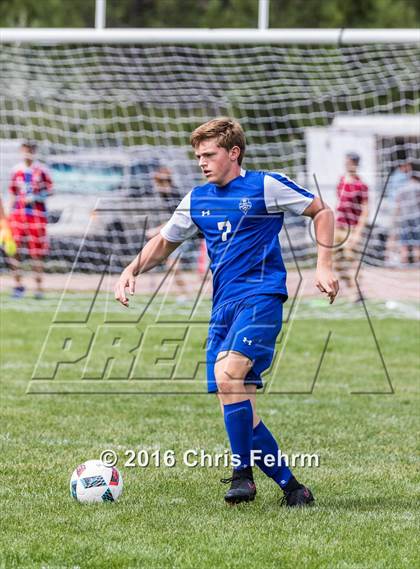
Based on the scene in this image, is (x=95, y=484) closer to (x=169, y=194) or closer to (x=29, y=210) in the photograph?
(x=29, y=210)

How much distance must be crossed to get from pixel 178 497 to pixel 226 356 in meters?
0.79

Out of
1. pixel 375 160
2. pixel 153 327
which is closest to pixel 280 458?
pixel 153 327

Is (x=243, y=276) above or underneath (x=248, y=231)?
underneath

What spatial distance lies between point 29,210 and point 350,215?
4.61 metres

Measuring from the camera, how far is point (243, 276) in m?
5.39

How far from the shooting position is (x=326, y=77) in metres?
16.8

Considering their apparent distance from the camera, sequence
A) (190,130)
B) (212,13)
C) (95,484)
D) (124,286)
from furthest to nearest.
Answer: (212,13) → (190,130) → (124,286) → (95,484)

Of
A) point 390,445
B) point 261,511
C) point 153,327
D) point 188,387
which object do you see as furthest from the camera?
point 153,327

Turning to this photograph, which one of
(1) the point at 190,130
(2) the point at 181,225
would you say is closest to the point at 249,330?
(2) the point at 181,225

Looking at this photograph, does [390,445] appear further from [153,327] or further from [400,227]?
[400,227]

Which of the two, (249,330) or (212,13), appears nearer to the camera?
(249,330)

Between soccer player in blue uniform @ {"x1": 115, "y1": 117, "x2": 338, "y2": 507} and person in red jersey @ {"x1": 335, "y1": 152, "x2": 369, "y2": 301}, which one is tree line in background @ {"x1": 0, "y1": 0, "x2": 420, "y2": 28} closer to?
person in red jersey @ {"x1": 335, "y1": 152, "x2": 369, "y2": 301}

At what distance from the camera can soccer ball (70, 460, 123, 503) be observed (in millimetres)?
5258

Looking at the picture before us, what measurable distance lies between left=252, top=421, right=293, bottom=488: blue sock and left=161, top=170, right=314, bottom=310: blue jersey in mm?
680
